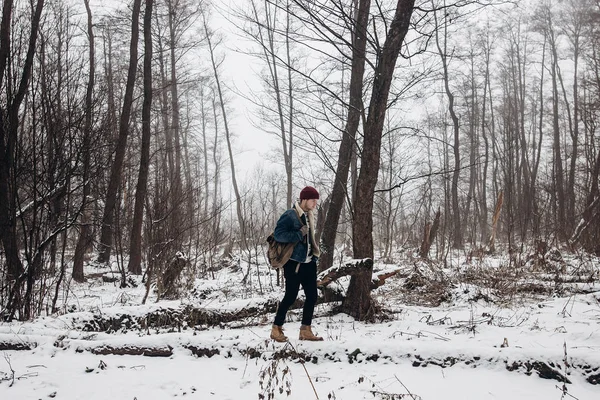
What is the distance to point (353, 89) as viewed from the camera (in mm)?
7715

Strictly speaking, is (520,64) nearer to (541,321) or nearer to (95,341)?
(541,321)

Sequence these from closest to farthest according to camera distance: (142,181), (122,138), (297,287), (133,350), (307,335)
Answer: (133,350)
(307,335)
(297,287)
(122,138)
(142,181)

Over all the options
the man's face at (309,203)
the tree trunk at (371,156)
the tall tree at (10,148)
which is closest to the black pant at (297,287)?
the man's face at (309,203)

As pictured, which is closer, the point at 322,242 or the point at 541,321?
the point at 541,321

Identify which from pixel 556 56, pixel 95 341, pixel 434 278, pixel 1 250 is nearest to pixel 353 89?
pixel 434 278

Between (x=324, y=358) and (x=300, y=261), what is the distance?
1000 mm

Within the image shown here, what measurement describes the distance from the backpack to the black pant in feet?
0.37

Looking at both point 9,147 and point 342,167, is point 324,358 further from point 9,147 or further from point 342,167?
point 9,147

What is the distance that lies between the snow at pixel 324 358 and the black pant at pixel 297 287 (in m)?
0.32

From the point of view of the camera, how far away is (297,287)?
14.6 ft

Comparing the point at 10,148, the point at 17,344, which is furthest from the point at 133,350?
the point at 10,148

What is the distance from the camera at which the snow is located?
10.6ft

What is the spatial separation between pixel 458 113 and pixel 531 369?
21.5 m

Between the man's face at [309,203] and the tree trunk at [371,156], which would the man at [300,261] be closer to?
the man's face at [309,203]
